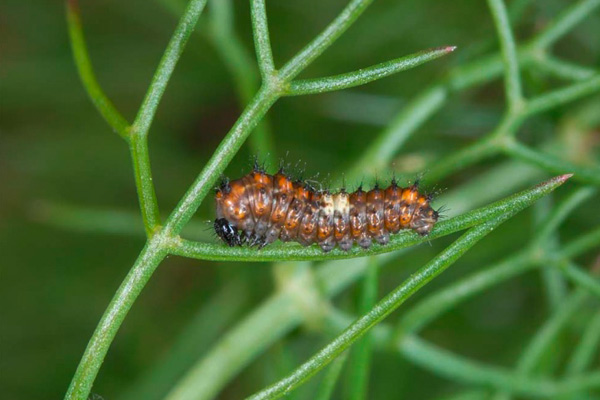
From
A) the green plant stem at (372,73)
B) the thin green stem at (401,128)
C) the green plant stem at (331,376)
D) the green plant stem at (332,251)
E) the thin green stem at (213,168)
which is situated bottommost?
the green plant stem at (331,376)

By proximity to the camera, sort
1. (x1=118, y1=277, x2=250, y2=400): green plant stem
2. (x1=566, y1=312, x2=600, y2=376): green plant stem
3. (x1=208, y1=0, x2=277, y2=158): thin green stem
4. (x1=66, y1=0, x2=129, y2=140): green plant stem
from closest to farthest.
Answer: (x1=66, y1=0, x2=129, y2=140): green plant stem
(x1=566, y1=312, x2=600, y2=376): green plant stem
(x1=208, y1=0, x2=277, y2=158): thin green stem
(x1=118, y1=277, x2=250, y2=400): green plant stem

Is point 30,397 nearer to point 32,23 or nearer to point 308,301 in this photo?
point 32,23

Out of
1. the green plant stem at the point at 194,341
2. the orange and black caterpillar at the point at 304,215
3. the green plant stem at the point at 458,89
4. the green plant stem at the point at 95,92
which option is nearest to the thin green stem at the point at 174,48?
the green plant stem at the point at 95,92

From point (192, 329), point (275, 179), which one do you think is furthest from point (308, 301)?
point (192, 329)

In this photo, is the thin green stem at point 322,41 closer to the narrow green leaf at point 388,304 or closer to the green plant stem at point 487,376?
the narrow green leaf at point 388,304

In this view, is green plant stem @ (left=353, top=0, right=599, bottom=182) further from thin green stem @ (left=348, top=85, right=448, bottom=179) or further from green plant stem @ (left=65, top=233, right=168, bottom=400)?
green plant stem @ (left=65, top=233, right=168, bottom=400)

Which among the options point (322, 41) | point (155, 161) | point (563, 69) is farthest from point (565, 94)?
point (155, 161)

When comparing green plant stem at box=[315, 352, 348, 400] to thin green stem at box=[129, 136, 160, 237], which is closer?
thin green stem at box=[129, 136, 160, 237]

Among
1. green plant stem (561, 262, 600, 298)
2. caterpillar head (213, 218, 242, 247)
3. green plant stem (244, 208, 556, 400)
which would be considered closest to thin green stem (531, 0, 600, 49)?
green plant stem (561, 262, 600, 298)
